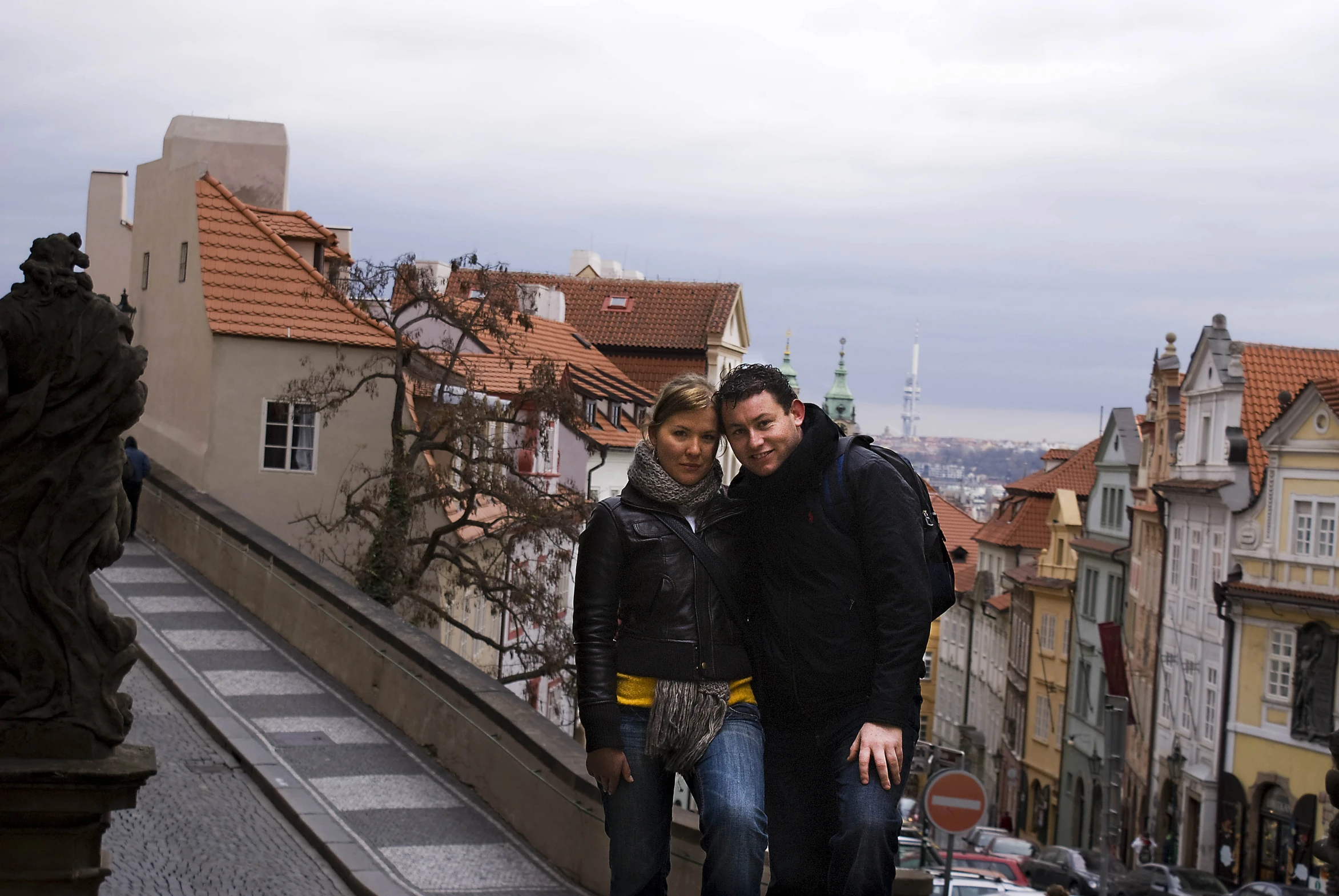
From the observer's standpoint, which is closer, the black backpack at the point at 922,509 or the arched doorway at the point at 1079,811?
the black backpack at the point at 922,509

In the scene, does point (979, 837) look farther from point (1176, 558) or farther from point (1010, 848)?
point (1176, 558)

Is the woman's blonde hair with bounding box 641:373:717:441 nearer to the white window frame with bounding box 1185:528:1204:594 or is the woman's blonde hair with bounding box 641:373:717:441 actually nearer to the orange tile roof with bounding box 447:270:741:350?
the white window frame with bounding box 1185:528:1204:594

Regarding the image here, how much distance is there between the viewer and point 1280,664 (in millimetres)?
41656

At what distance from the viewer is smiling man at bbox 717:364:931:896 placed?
14.2 ft

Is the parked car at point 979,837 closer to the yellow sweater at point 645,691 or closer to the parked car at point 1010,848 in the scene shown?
the parked car at point 1010,848

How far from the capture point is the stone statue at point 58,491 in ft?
19.1

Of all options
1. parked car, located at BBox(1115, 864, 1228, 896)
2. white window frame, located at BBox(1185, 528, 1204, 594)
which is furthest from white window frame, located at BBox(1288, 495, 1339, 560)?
parked car, located at BBox(1115, 864, 1228, 896)

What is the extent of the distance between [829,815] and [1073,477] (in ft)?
→ 210

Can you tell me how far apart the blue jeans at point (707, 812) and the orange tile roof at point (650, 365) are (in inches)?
2388

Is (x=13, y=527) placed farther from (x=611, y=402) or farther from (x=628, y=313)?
(x=628, y=313)

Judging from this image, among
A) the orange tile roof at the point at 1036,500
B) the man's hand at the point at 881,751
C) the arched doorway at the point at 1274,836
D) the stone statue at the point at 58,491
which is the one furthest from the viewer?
the orange tile roof at the point at 1036,500

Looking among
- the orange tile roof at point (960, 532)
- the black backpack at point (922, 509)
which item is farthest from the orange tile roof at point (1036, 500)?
the black backpack at point (922, 509)

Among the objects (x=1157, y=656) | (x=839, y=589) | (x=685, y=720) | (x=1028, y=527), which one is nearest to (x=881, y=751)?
(x=839, y=589)

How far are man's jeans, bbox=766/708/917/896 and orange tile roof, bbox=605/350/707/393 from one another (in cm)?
6076
